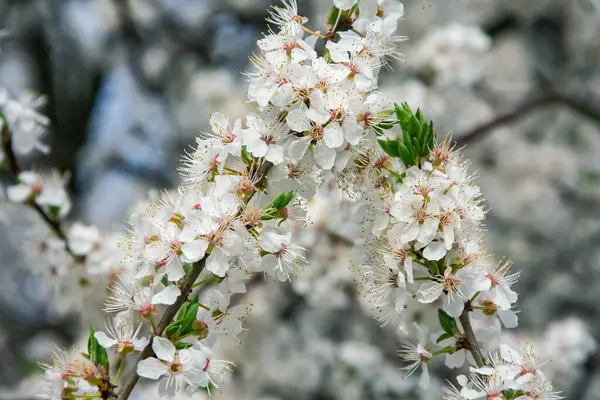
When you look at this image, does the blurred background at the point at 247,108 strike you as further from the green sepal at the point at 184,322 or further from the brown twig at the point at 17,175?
the green sepal at the point at 184,322

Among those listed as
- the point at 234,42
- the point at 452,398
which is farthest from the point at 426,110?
the point at 452,398

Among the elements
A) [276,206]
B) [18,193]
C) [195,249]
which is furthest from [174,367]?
[18,193]

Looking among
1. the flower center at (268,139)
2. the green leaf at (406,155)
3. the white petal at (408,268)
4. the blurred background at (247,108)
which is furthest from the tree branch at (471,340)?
the blurred background at (247,108)

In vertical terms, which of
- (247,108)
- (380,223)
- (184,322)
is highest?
(380,223)

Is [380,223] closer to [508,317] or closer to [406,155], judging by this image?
[406,155]

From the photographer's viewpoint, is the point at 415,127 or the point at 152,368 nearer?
the point at 152,368

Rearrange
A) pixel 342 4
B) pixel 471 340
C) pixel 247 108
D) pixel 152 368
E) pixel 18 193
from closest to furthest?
pixel 152 368
pixel 471 340
pixel 342 4
pixel 18 193
pixel 247 108

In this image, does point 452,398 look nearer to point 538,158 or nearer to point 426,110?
point 426,110

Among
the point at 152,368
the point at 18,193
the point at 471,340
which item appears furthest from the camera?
the point at 18,193
